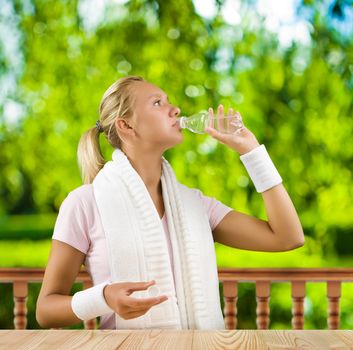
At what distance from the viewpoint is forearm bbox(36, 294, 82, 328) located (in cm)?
157

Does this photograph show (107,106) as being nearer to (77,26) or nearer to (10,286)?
(77,26)

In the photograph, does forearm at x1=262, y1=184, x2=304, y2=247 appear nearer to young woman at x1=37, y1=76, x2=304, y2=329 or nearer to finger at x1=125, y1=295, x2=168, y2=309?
young woman at x1=37, y1=76, x2=304, y2=329

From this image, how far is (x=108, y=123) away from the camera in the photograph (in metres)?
1.87

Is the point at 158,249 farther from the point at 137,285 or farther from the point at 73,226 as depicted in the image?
the point at 137,285

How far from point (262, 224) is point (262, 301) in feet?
2.29

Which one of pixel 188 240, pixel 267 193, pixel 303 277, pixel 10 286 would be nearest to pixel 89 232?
pixel 188 240

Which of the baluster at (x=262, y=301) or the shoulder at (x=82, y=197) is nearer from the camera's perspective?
the shoulder at (x=82, y=197)

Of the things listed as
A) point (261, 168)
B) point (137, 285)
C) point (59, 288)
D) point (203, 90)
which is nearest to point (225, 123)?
point (261, 168)

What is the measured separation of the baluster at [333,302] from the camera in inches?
96.8

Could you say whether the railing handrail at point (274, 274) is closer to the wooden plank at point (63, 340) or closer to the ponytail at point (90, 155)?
the ponytail at point (90, 155)

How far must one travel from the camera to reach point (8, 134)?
3781 millimetres

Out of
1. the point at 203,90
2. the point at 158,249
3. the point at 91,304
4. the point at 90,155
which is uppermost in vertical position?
the point at 203,90

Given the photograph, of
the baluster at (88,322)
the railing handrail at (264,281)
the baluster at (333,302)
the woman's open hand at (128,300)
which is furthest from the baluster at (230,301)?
the woman's open hand at (128,300)

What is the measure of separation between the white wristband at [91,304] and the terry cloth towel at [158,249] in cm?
20
